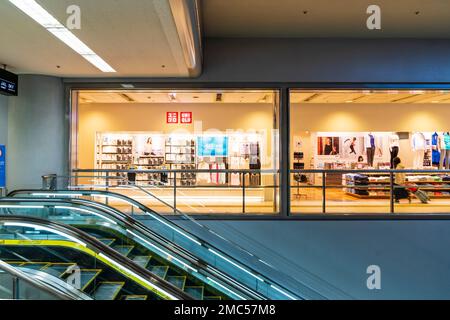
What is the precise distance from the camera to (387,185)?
757 centimetres

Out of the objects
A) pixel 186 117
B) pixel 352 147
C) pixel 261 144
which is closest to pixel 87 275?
pixel 261 144

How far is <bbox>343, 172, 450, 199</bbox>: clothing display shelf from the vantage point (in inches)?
291

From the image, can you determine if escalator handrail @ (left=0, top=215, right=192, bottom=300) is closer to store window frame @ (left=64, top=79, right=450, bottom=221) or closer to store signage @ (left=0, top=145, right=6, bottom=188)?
store window frame @ (left=64, top=79, right=450, bottom=221)

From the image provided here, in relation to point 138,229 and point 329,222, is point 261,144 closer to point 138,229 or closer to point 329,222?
point 329,222

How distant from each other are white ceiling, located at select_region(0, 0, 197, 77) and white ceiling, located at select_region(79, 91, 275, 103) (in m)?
0.81

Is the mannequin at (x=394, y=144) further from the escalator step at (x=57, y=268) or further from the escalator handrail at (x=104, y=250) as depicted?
the escalator step at (x=57, y=268)

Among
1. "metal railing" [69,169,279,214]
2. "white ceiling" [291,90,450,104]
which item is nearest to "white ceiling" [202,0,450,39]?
"white ceiling" [291,90,450,104]

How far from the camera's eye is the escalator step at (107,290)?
3.27 meters

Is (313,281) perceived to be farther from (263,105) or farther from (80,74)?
(80,74)

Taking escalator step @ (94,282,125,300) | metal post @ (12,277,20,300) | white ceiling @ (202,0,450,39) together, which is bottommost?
escalator step @ (94,282,125,300)

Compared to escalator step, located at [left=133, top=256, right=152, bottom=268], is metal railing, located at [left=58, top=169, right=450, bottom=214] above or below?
above

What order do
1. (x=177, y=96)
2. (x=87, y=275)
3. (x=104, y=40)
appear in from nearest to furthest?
(x=87, y=275), (x=104, y=40), (x=177, y=96)

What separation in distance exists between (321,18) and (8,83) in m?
5.34
